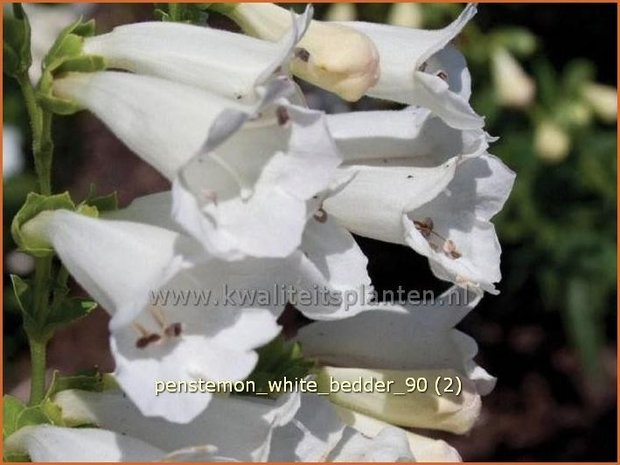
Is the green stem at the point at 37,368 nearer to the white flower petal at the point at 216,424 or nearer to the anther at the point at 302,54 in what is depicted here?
the white flower petal at the point at 216,424

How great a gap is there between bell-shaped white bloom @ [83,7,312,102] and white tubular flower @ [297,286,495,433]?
0.32 metres

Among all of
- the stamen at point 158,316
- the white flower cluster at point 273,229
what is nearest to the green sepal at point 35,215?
the white flower cluster at point 273,229

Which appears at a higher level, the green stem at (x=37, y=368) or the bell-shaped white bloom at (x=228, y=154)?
the bell-shaped white bloom at (x=228, y=154)

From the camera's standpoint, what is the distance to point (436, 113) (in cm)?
102

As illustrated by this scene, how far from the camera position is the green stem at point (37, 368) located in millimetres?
1020

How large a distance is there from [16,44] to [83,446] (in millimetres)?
331

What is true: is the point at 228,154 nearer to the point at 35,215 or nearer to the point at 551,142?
the point at 35,215

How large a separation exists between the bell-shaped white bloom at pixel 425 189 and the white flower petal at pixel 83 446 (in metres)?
0.25

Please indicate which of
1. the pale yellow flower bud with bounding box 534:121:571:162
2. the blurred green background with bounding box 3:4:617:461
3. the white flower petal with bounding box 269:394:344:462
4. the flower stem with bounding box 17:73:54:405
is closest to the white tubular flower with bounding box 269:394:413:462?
the white flower petal with bounding box 269:394:344:462

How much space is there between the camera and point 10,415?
104 cm

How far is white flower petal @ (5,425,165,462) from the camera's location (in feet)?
3.17

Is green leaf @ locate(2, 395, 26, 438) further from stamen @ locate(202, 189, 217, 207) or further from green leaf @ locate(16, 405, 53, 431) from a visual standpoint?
stamen @ locate(202, 189, 217, 207)

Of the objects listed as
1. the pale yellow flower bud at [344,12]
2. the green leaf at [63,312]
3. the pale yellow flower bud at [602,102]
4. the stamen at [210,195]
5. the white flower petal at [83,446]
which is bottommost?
the pale yellow flower bud at [602,102]

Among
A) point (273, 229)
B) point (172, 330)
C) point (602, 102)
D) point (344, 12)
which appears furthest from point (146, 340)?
point (602, 102)
